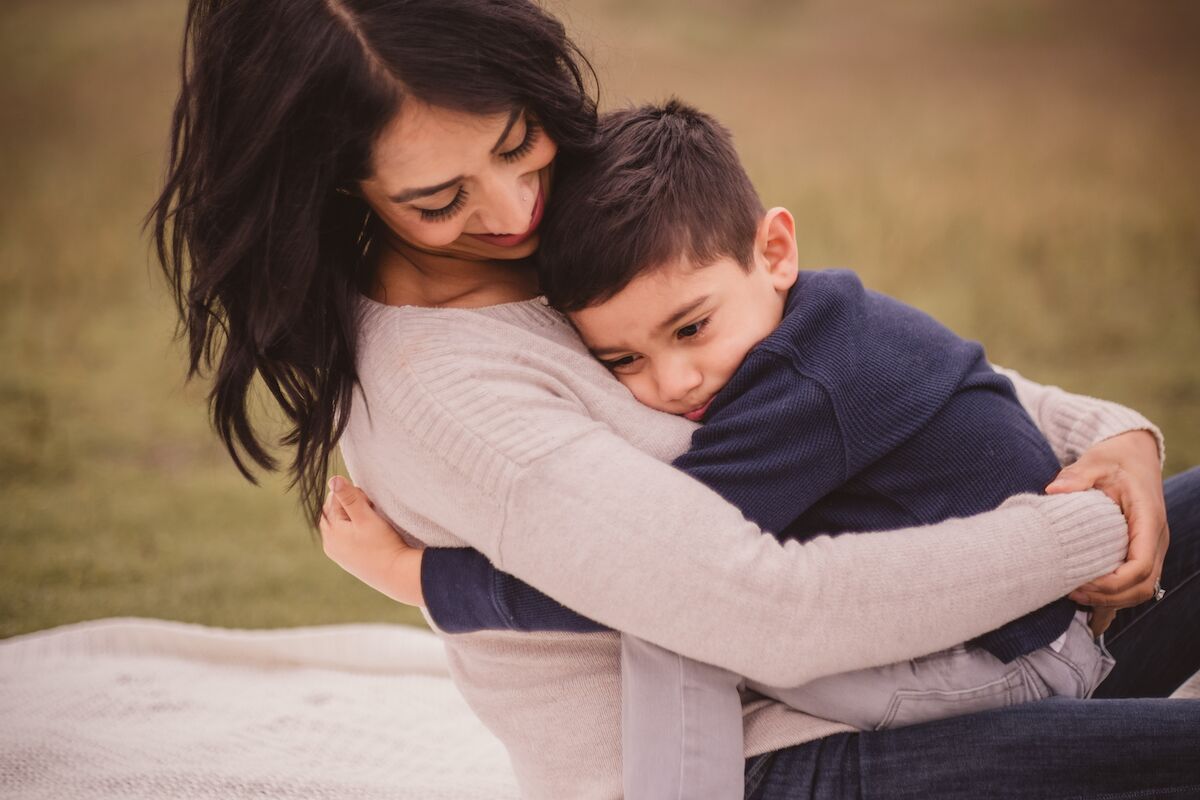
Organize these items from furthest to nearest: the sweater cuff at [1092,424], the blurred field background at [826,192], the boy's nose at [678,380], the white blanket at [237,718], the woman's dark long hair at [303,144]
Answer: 1. the blurred field background at [826,192]
2. the white blanket at [237,718]
3. the sweater cuff at [1092,424]
4. the boy's nose at [678,380]
5. the woman's dark long hair at [303,144]

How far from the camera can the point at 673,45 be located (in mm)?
5625

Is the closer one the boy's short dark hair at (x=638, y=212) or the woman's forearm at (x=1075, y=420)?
the boy's short dark hair at (x=638, y=212)

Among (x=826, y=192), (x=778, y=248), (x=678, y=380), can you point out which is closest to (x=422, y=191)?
(x=678, y=380)

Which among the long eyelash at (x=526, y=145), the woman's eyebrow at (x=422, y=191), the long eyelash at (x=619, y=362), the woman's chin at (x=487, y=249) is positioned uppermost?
the long eyelash at (x=526, y=145)

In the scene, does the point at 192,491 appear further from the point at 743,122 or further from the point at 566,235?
the point at 743,122

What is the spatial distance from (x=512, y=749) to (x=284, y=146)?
0.73 metres

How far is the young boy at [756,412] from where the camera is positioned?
3.59ft

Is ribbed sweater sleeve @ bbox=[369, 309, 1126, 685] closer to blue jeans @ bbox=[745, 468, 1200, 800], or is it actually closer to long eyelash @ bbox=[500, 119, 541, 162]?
blue jeans @ bbox=[745, 468, 1200, 800]

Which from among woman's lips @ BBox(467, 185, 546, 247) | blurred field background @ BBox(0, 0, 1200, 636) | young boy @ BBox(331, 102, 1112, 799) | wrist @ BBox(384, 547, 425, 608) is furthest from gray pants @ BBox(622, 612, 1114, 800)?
blurred field background @ BBox(0, 0, 1200, 636)

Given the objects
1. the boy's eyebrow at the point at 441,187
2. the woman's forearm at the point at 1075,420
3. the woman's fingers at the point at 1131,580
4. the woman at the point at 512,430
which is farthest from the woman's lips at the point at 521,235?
the woman's fingers at the point at 1131,580

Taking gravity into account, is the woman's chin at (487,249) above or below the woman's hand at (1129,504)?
above

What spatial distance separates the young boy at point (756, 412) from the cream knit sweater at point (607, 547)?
0.04 meters

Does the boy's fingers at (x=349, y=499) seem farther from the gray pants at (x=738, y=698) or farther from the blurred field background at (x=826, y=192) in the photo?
the blurred field background at (x=826, y=192)

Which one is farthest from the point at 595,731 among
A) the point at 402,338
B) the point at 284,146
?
the point at 284,146
